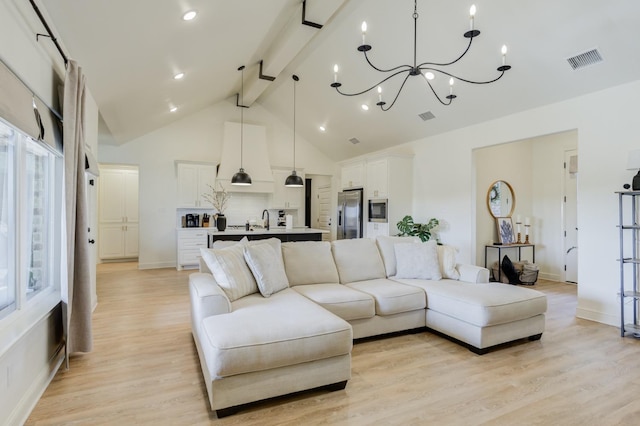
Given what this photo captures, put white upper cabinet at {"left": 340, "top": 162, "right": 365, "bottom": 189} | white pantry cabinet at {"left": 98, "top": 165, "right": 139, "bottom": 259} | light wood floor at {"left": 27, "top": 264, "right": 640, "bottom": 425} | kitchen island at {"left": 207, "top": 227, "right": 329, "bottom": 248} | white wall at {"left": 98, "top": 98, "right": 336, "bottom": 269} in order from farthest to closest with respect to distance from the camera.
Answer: white pantry cabinet at {"left": 98, "top": 165, "right": 139, "bottom": 259}, white upper cabinet at {"left": 340, "top": 162, "right": 365, "bottom": 189}, white wall at {"left": 98, "top": 98, "right": 336, "bottom": 269}, kitchen island at {"left": 207, "top": 227, "right": 329, "bottom": 248}, light wood floor at {"left": 27, "top": 264, "right": 640, "bottom": 425}

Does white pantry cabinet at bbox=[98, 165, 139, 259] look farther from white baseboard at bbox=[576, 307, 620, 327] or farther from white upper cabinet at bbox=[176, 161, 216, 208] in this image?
white baseboard at bbox=[576, 307, 620, 327]

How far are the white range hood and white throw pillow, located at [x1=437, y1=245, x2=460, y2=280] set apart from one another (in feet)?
15.9

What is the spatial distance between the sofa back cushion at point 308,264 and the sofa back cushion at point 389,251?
667 millimetres

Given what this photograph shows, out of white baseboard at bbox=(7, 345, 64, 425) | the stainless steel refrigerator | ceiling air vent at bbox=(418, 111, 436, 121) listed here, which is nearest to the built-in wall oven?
the stainless steel refrigerator

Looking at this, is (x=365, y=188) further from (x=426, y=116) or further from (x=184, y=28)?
(x=184, y=28)

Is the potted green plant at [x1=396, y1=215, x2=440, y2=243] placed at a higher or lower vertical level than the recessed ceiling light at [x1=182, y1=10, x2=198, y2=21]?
lower

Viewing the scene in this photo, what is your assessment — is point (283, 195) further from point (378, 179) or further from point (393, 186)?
point (393, 186)

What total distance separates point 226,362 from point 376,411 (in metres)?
0.98

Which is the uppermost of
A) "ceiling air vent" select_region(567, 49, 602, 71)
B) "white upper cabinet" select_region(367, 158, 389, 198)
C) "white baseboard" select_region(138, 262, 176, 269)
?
"ceiling air vent" select_region(567, 49, 602, 71)

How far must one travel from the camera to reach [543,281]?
246 inches

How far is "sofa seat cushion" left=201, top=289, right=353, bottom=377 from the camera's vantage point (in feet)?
6.64

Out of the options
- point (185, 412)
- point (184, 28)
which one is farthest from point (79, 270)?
point (184, 28)

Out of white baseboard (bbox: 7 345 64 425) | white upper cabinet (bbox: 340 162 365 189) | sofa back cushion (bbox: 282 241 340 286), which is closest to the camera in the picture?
white baseboard (bbox: 7 345 64 425)

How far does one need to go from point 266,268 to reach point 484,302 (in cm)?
193
